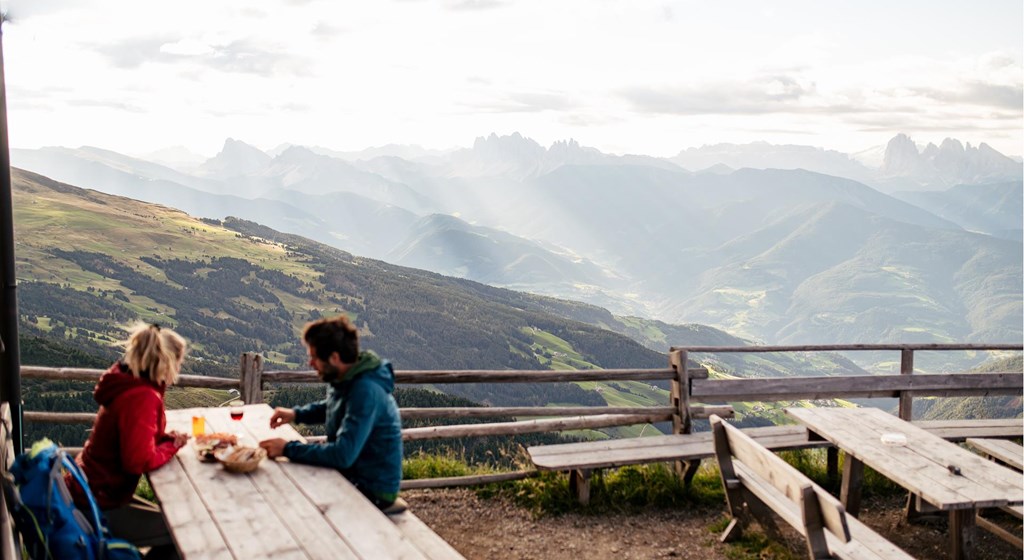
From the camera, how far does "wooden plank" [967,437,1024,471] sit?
685 cm

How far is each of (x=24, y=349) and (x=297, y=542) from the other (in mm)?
73113

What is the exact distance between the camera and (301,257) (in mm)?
163250

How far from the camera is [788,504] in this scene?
5.63 metres

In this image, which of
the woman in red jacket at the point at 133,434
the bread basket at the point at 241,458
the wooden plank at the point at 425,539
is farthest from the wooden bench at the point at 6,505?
the wooden plank at the point at 425,539

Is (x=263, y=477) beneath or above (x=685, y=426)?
above

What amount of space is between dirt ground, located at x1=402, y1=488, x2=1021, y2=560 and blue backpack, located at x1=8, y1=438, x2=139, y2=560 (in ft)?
10.6

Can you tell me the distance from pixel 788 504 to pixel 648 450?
1865 millimetres

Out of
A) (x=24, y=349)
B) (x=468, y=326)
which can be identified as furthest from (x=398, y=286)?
(x=24, y=349)

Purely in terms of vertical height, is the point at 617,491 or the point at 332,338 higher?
the point at 332,338

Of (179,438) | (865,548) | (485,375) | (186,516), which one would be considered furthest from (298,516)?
(485,375)

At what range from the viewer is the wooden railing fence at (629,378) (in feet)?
23.2

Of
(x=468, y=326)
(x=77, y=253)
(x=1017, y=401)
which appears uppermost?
(x=77, y=253)

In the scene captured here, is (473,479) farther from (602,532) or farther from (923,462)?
(923,462)

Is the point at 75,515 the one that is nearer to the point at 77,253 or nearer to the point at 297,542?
the point at 297,542
